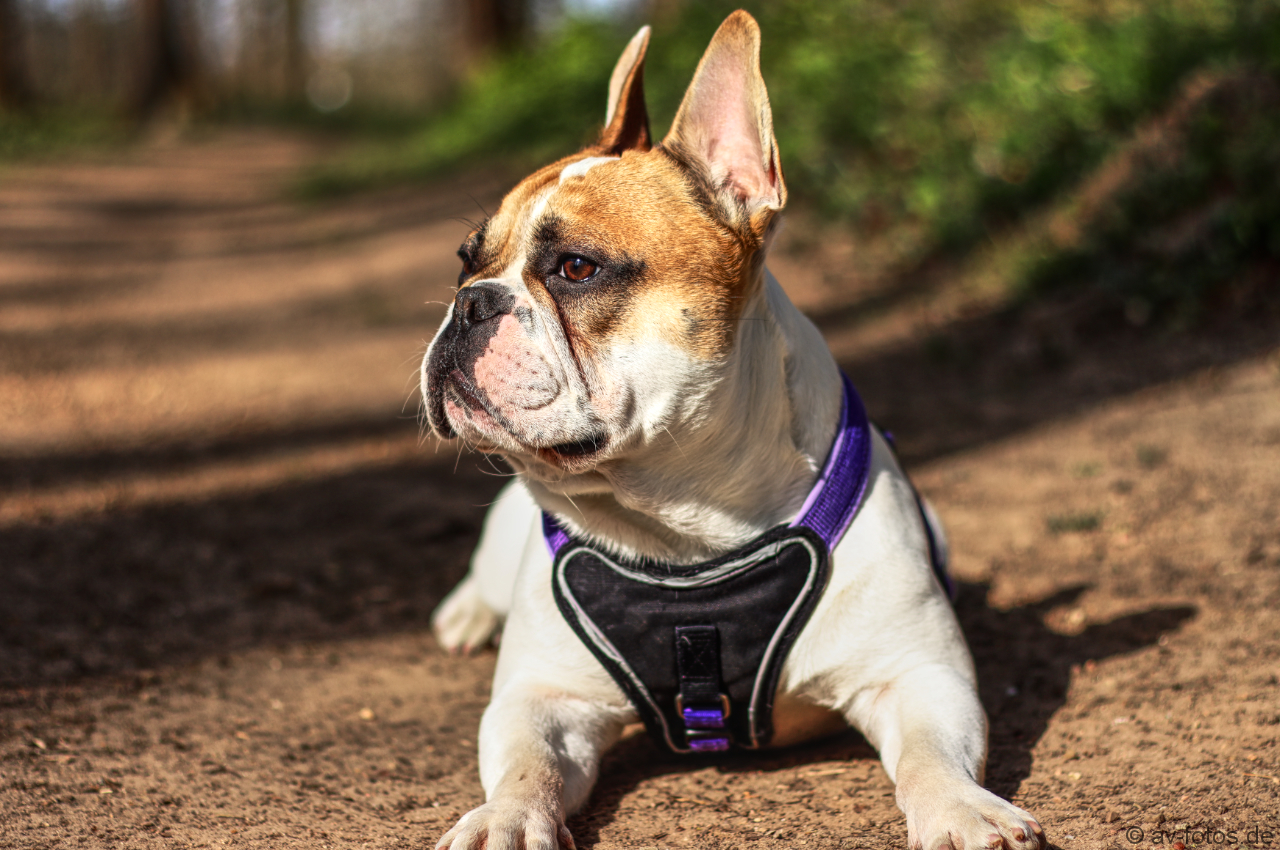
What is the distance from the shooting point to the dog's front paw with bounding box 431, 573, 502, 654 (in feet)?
12.5

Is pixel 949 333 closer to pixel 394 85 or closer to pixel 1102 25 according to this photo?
pixel 1102 25

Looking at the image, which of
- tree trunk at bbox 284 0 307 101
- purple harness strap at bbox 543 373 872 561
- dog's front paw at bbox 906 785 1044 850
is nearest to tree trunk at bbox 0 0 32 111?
tree trunk at bbox 284 0 307 101

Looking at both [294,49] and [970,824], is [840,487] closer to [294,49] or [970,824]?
[970,824]

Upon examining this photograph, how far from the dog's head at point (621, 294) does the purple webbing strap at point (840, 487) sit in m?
0.39

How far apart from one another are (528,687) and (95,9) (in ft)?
163

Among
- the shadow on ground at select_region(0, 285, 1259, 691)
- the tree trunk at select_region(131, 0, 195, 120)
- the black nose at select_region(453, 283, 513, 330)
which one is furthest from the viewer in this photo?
the tree trunk at select_region(131, 0, 195, 120)

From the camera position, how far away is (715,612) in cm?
258

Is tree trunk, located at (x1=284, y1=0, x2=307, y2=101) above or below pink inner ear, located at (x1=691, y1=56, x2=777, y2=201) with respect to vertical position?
below

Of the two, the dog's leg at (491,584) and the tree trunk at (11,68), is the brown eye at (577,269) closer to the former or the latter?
the dog's leg at (491,584)

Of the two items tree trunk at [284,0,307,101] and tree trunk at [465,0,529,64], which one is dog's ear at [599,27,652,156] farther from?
tree trunk at [284,0,307,101]

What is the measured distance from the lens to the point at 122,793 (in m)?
2.60

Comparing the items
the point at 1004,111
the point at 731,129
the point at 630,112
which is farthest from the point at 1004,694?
the point at 1004,111

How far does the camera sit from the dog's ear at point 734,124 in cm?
256

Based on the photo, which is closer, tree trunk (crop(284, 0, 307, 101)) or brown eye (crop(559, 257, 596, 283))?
brown eye (crop(559, 257, 596, 283))
